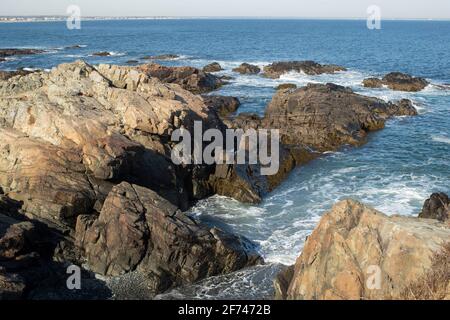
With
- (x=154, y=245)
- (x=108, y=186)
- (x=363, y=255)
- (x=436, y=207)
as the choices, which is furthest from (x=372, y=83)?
(x=363, y=255)

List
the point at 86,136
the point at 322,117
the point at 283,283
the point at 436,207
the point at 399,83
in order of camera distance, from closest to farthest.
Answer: the point at 283,283, the point at 436,207, the point at 86,136, the point at 322,117, the point at 399,83

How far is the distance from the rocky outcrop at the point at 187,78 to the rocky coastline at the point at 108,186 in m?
26.5

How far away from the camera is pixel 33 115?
2652 centimetres

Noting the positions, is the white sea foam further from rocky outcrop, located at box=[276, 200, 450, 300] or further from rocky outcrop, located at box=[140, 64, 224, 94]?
rocky outcrop, located at box=[140, 64, 224, 94]

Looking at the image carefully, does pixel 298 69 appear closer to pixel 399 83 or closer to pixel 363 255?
pixel 399 83

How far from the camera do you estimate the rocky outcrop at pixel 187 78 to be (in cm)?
6172

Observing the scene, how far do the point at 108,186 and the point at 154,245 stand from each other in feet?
18.7

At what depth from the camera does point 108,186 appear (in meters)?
24.1

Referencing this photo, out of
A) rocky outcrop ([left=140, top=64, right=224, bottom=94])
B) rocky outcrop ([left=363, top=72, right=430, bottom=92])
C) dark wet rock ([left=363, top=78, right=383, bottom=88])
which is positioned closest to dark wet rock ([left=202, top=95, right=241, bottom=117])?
rocky outcrop ([left=140, top=64, right=224, bottom=94])

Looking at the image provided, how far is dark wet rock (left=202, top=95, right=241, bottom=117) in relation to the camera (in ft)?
162

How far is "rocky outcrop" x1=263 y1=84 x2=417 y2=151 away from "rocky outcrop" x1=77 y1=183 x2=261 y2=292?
19.6 meters

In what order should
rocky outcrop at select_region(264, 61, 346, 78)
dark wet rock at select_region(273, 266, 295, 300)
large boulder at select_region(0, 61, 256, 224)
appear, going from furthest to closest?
rocky outcrop at select_region(264, 61, 346, 78) < large boulder at select_region(0, 61, 256, 224) < dark wet rock at select_region(273, 266, 295, 300)

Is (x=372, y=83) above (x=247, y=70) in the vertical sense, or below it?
below
